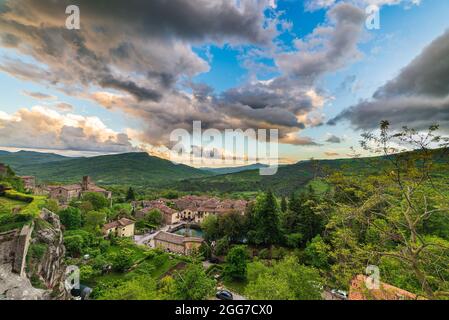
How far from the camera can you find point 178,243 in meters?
20.8

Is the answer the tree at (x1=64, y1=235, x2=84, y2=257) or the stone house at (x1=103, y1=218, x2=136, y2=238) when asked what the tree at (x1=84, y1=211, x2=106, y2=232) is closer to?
the stone house at (x1=103, y1=218, x2=136, y2=238)

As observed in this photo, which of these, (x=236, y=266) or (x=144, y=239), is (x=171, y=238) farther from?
(x=236, y=266)

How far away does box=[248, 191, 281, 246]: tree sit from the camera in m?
19.5

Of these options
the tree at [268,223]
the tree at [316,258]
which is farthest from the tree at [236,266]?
the tree at [268,223]

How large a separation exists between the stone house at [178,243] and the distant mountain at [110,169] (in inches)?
3177

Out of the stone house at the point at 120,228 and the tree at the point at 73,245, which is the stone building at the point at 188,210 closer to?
the stone house at the point at 120,228

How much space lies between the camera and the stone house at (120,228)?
23809mm

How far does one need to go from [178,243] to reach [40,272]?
11719 mm

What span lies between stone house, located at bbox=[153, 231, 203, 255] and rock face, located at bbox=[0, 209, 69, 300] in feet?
31.1

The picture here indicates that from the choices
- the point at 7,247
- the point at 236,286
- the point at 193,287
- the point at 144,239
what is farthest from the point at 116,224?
the point at 193,287
